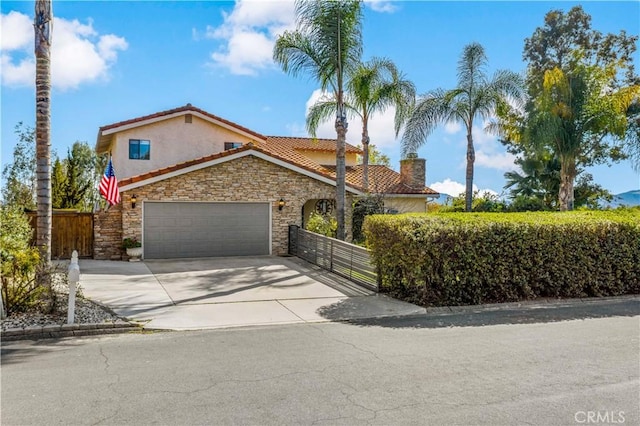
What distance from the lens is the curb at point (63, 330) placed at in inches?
284

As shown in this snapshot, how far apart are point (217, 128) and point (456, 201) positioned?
1455 centimetres

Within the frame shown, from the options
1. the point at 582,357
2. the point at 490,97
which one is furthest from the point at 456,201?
the point at 582,357

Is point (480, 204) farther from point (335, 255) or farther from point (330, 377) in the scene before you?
point (330, 377)

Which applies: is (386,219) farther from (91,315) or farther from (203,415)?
(203,415)

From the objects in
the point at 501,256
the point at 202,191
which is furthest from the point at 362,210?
the point at 501,256

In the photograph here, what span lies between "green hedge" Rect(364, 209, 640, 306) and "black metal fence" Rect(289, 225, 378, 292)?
0.82m

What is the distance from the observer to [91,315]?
829cm

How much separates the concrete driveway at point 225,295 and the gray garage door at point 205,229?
1598mm

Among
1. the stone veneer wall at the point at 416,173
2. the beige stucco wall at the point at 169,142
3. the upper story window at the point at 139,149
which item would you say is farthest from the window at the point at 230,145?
the stone veneer wall at the point at 416,173

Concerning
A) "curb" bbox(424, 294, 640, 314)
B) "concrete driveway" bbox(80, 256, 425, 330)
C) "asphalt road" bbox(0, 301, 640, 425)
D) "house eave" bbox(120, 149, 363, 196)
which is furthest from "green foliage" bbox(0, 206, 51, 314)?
"house eave" bbox(120, 149, 363, 196)

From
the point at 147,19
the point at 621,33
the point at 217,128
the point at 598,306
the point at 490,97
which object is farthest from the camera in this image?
the point at 621,33

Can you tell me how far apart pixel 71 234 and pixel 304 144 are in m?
14.8

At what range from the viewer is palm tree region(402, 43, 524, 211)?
66.9 feet

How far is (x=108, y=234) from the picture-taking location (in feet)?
55.3
